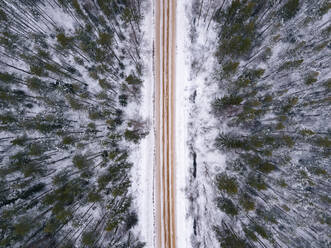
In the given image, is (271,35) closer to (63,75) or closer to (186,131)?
(186,131)

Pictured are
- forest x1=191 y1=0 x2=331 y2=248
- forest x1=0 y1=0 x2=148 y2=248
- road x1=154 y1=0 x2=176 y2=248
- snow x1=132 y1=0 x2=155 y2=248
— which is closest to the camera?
forest x1=0 y1=0 x2=148 y2=248

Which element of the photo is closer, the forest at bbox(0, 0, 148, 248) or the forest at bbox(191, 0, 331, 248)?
the forest at bbox(0, 0, 148, 248)

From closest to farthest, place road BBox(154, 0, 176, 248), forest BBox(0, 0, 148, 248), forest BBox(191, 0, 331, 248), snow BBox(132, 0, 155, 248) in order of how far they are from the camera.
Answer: forest BBox(0, 0, 148, 248)
forest BBox(191, 0, 331, 248)
snow BBox(132, 0, 155, 248)
road BBox(154, 0, 176, 248)

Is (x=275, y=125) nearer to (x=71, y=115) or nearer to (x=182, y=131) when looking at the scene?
(x=182, y=131)

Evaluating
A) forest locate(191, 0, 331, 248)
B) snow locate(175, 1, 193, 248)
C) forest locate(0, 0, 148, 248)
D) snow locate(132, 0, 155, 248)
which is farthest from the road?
forest locate(191, 0, 331, 248)

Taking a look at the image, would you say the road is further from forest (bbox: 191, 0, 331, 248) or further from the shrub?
the shrub

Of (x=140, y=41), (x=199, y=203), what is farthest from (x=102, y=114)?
(x=199, y=203)
